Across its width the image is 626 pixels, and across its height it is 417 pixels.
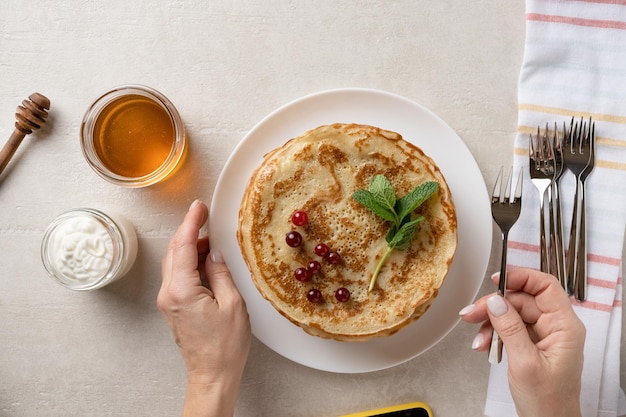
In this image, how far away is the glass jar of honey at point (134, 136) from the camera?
193 cm

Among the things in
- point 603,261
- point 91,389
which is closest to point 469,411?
point 603,261

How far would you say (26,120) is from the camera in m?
2.01

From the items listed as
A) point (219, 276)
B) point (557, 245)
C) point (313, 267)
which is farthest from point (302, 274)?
point (557, 245)

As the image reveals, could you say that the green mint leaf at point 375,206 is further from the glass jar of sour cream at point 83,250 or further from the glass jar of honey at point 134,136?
the glass jar of sour cream at point 83,250

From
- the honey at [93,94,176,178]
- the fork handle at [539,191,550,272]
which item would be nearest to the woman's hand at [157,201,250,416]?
the honey at [93,94,176,178]

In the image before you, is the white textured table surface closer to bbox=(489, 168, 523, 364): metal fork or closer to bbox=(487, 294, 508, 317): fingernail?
bbox=(489, 168, 523, 364): metal fork

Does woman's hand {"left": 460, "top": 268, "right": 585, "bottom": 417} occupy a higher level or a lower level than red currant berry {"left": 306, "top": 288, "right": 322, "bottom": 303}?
lower

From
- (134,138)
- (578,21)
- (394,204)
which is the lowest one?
(394,204)

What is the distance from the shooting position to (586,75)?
6.59ft

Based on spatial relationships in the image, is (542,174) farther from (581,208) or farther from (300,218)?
(300,218)

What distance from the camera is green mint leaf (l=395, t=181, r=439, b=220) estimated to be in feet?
5.63

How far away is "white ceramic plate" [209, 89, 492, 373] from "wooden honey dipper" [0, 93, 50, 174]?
0.70 metres

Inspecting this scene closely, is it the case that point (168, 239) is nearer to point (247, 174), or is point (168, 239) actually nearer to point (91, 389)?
point (247, 174)

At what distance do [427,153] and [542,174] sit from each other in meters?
0.41
